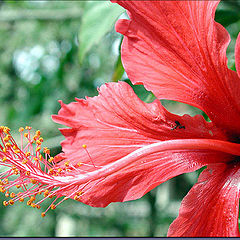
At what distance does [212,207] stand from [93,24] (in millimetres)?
602

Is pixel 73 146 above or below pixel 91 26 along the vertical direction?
below

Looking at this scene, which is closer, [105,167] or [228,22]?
[105,167]

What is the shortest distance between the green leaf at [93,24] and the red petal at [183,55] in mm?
329

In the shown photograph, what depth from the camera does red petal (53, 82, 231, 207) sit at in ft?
2.32

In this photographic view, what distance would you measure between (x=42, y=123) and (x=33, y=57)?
0.91m

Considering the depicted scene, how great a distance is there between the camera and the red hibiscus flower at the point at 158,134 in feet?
2.07

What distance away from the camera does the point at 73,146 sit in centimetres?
76

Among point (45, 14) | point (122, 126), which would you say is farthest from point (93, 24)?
point (45, 14)

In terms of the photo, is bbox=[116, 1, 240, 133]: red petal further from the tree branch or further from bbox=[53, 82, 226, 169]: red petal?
the tree branch

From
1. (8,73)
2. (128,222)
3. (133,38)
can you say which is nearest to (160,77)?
(133,38)

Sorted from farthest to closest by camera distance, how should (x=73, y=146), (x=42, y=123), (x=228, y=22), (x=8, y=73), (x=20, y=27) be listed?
(x=8, y=73) < (x=20, y=27) < (x=42, y=123) < (x=228, y=22) < (x=73, y=146)

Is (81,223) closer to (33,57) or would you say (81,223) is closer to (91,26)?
(33,57)

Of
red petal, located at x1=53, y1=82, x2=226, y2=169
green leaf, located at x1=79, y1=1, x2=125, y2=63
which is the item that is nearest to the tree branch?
green leaf, located at x1=79, y1=1, x2=125, y2=63

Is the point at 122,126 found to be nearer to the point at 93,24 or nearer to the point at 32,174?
the point at 32,174
